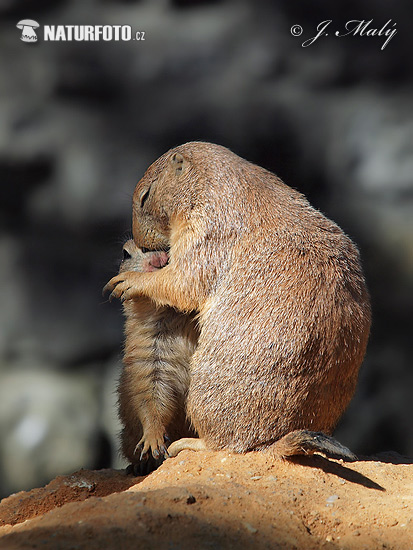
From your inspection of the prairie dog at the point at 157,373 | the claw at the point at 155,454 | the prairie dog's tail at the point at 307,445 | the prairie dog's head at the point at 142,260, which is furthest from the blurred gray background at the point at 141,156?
the prairie dog's tail at the point at 307,445

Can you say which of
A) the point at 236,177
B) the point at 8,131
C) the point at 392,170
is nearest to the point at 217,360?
the point at 236,177

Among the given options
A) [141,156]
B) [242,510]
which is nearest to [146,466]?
[242,510]

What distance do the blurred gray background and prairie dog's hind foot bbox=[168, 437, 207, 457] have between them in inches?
76.1

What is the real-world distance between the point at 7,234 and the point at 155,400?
234cm

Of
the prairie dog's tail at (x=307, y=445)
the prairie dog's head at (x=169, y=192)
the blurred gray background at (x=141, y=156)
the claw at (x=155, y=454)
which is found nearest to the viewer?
the prairie dog's tail at (x=307, y=445)

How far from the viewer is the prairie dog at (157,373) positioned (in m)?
4.00

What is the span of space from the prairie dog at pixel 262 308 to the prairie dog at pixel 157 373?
26 cm

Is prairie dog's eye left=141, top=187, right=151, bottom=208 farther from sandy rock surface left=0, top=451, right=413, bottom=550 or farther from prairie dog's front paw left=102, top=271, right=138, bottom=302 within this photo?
sandy rock surface left=0, top=451, right=413, bottom=550

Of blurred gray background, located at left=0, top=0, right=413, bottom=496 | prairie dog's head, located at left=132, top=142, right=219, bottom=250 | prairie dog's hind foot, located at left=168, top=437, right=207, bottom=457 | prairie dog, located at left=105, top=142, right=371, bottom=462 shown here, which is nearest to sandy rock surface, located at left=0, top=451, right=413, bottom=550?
prairie dog's hind foot, located at left=168, top=437, right=207, bottom=457

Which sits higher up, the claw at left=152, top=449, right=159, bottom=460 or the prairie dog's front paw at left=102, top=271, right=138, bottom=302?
the prairie dog's front paw at left=102, top=271, right=138, bottom=302

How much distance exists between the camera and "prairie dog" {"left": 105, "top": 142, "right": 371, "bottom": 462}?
11.1 feet

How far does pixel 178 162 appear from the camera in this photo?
13.8 ft

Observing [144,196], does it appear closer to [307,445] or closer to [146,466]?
[146,466]

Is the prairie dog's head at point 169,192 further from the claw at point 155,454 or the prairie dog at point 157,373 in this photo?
the claw at point 155,454
